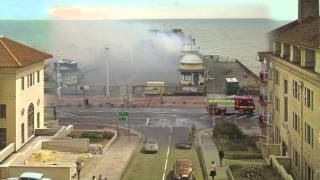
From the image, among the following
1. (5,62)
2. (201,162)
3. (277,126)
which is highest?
(5,62)

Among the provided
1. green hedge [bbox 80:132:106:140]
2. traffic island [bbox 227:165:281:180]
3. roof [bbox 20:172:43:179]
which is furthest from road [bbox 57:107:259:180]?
roof [bbox 20:172:43:179]

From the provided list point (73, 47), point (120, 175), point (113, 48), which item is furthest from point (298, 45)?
point (73, 47)

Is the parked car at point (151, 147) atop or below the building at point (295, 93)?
below

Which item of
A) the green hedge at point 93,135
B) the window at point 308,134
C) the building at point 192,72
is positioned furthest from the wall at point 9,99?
Answer: the building at point 192,72

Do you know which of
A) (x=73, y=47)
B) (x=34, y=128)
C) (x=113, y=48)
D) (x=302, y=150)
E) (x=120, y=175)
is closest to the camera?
(x=302, y=150)

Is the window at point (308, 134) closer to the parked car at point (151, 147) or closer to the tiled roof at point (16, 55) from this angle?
the parked car at point (151, 147)

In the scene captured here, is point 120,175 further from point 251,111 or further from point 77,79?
point 77,79
